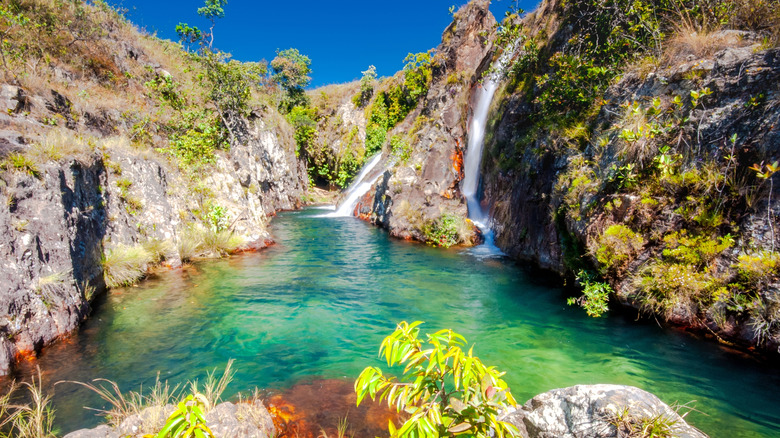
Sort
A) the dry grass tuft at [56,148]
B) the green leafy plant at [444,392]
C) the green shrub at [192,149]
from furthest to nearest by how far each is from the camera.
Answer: the green shrub at [192,149] → the dry grass tuft at [56,148] → the green leafy plant at [444,392]

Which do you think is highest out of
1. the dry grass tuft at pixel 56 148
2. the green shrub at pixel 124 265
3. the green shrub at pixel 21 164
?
the dry grass tuft at pixel 56 148

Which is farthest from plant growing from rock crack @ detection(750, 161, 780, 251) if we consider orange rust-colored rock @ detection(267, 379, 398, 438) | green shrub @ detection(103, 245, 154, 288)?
green shrub @ detection(103, 245, 154, 288)

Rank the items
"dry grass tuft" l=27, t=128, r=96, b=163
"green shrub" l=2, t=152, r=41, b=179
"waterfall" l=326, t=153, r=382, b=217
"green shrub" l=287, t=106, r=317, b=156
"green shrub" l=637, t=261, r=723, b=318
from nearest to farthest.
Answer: "green shrub" l=637, t=261, r=723, b=318
"green shrub" l=2, t=152, r=41, b=179
"dry grass tuft" l=27, t=128, r=96, b=163
"waterfall" l=326, t=153, r=382, b=217
"green shrub" l=287, t=106, r=317, b=156

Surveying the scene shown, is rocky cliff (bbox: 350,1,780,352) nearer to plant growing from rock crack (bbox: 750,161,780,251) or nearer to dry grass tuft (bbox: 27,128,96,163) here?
plant growing from rock crack (bbox: 750,161,780,251)

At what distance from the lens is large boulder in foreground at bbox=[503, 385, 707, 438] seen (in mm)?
2736

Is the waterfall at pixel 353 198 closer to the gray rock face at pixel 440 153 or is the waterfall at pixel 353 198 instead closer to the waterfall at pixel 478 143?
the gray rock face at pixel 440 153

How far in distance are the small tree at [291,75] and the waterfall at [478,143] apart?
2253cm

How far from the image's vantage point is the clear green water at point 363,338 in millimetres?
4598

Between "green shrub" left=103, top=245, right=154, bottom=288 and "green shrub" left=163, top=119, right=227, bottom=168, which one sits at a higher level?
"green shrub" left=163, top=119, right=227, bottom=168

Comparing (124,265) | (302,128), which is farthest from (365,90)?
(124,265)

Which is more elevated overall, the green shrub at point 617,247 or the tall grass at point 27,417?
the green shrub at point 617,247

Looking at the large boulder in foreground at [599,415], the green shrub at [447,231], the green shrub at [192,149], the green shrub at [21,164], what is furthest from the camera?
the green shrub at [447,231]

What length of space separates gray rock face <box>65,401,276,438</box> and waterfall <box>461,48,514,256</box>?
41.4ft

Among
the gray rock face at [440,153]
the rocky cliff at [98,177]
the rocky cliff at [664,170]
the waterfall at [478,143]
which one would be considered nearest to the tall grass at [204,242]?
the rocky cliff at [98,177]
